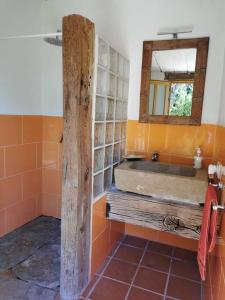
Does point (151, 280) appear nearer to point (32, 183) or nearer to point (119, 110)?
point (119, 110)

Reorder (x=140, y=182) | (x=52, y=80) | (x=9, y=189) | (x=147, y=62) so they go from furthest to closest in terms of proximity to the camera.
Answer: (x=52, y=80)
(x=9, y=189)
(x=147, y=62)
(x=140, y=182)

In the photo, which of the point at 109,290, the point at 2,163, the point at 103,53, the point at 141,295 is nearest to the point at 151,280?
the point at 141,295

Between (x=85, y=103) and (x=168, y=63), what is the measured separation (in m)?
0.99

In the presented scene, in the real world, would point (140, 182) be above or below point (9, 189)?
above

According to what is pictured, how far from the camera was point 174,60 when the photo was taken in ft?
6.19

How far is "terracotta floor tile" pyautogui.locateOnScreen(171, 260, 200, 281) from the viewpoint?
1.77 m

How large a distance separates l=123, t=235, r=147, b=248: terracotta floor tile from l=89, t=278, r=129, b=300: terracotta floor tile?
1.72ft

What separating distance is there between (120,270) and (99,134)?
110cm

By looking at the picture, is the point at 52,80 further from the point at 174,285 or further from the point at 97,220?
the point at 174,285

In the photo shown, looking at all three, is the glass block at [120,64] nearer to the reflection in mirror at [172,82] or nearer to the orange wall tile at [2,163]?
the reflection in mirror at [172,82]

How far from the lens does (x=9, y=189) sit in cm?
211

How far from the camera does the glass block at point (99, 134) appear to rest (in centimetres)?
152

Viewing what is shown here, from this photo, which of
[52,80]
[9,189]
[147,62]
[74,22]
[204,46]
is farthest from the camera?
[52,80]

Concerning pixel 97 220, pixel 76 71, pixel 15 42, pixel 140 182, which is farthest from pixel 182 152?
pixel 15 42
